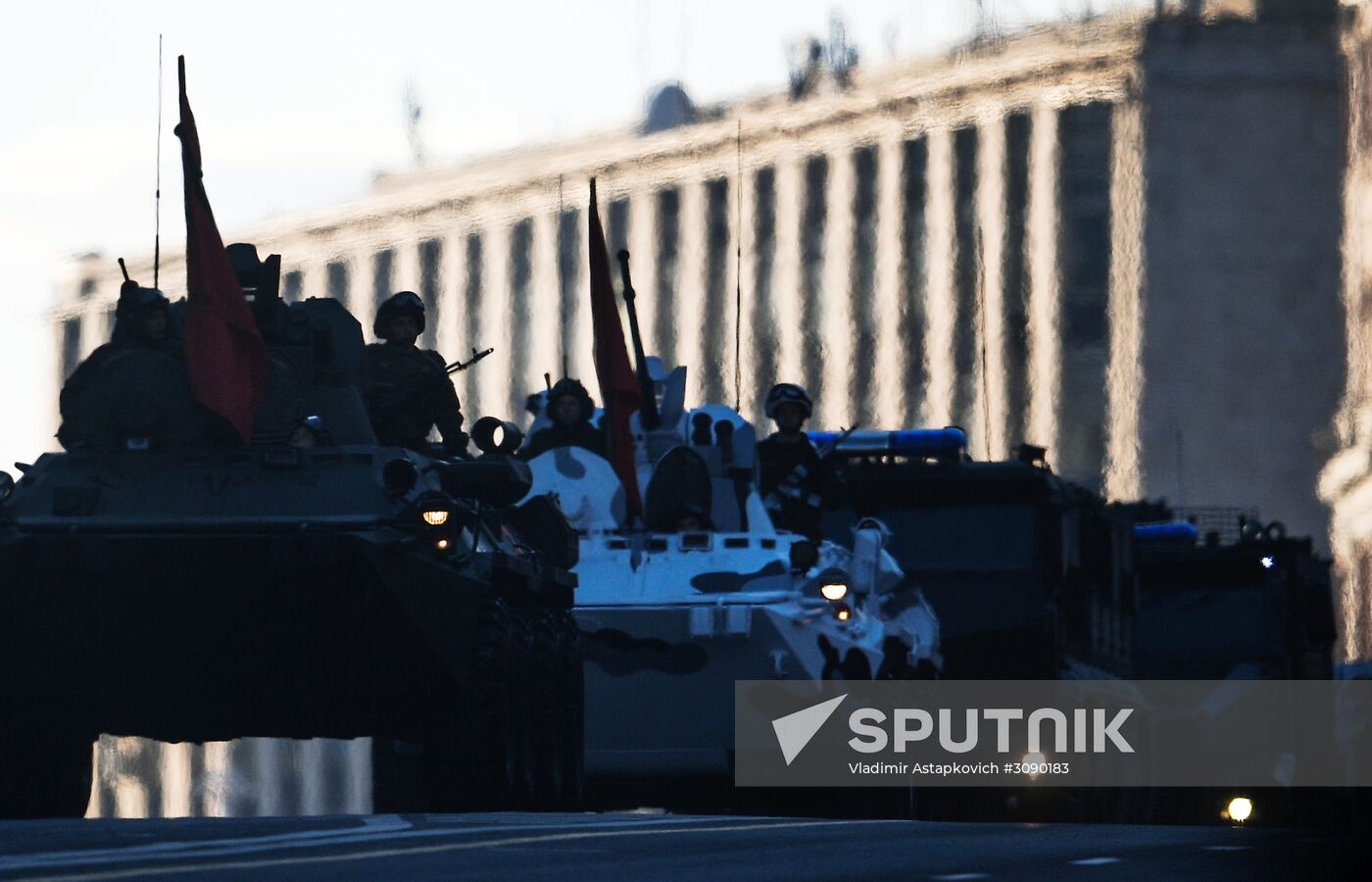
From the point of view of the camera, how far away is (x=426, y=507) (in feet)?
57.5

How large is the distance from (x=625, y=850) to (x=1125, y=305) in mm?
85411

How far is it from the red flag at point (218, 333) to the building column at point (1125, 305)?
75.6 meters

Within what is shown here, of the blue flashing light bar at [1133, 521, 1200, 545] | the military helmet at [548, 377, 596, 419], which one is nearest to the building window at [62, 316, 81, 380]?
the blue flashing light bar at [1133, 521, 1200, 545]

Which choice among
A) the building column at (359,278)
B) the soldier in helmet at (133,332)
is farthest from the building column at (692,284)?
the soldier in helmet at (133,332)

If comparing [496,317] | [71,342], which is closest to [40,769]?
[496,317]

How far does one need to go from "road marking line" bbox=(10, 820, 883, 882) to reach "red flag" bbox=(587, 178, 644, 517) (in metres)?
8.13

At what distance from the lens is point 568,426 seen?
25078mm

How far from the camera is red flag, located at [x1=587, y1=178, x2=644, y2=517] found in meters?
24.3

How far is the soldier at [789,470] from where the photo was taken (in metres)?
25.9

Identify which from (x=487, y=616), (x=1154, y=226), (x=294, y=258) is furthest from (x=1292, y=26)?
(x=487, y=616)

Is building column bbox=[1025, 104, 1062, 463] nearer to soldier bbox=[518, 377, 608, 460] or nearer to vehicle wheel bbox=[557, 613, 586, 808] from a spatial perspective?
soldier bbox=[518, 377, 608, 460]

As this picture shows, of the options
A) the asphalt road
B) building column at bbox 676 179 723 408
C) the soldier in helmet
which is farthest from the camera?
building column at bbox 676 179 723 408

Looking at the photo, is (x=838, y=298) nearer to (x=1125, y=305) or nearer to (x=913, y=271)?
(x=913, y=271)

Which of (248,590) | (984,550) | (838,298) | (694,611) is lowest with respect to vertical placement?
(248,590)
